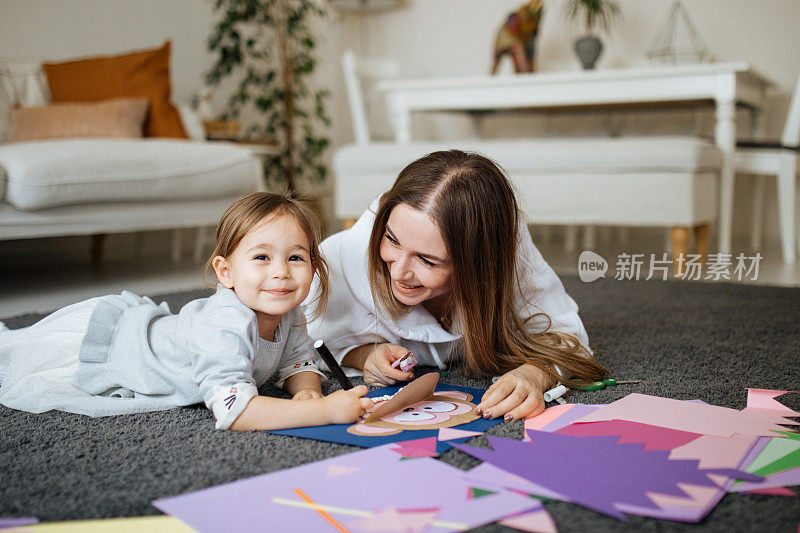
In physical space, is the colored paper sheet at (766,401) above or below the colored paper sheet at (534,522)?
below

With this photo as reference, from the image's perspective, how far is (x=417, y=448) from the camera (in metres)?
0.84

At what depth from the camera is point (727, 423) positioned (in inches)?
36.6

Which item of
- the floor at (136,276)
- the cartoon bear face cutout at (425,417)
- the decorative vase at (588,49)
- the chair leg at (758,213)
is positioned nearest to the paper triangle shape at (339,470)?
the cartoon bear face cutout at (425,417)

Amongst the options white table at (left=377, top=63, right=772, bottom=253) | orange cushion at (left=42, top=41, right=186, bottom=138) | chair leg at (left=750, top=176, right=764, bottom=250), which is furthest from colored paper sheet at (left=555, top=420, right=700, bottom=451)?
chair leg at (left=750, top=176, right=764, bottom=250)

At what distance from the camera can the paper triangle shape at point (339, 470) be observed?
30.5 inches

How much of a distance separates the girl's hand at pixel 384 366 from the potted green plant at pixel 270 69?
219cm

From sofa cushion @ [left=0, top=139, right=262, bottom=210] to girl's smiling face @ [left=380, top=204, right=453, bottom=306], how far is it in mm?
1241

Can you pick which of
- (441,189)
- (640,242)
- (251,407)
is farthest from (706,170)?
(251,407)

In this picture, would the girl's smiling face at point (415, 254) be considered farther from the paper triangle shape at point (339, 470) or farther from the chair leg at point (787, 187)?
the chair leg at point (787, 187)

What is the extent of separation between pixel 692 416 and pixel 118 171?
169cm

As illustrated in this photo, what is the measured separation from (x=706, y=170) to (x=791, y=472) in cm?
177

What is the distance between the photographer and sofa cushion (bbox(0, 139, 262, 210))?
1905 mm

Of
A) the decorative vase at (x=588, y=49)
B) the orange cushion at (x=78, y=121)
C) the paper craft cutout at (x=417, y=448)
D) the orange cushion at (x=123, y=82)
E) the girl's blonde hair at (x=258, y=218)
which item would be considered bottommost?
the paper craft cutout at (x=417, y=448)

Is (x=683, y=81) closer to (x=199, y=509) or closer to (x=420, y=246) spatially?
(x=420, y=246)
